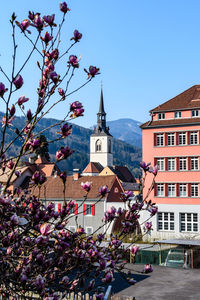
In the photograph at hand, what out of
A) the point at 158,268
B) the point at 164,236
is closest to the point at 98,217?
the point at 164,236

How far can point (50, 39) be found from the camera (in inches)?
180

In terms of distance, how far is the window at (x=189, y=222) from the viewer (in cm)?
4647

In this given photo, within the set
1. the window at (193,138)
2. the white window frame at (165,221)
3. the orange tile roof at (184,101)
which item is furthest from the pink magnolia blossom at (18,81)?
the orange tile roof at (184,101)

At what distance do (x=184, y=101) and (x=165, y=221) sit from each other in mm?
15076

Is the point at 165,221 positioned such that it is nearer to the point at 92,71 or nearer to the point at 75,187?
the point at 75,187

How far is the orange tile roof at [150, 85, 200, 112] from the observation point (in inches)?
1935

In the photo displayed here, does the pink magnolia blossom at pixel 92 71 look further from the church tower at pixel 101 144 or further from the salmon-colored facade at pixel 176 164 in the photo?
the church tower at pixel 101 144

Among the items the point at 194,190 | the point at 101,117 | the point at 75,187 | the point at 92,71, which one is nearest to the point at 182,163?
the point at 194,190

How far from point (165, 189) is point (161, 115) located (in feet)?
30.5

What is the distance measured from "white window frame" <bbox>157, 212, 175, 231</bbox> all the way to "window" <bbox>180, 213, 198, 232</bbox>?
110cm

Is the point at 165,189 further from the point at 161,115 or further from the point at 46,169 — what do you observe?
the point at 46,169

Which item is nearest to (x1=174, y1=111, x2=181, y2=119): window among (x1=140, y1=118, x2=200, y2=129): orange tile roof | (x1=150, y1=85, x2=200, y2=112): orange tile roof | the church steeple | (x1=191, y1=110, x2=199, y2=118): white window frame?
(x1=150, y1=85, x2=200, y2=112): orange tile roof

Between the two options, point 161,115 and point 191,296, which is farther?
point 161,115

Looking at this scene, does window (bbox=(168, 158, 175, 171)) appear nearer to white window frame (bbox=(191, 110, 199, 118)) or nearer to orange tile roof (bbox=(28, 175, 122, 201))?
white window frame (bbox=(191, 110, 199, 118))
